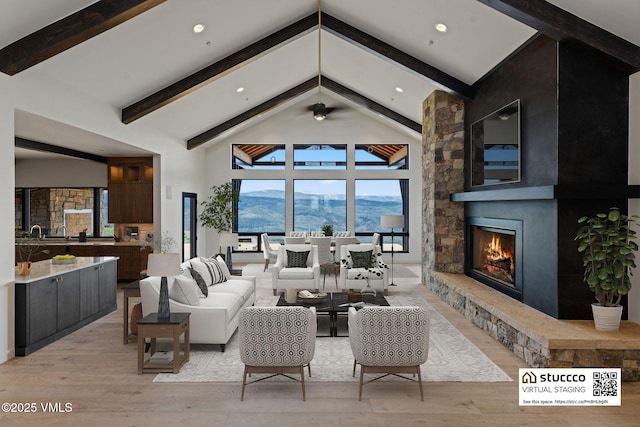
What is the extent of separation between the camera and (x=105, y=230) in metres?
10.8

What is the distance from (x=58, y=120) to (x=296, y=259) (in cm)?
441

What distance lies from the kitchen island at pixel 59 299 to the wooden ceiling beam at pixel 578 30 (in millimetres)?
5825

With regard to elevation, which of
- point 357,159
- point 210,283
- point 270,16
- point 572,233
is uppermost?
point 270,16

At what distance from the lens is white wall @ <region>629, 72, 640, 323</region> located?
464 centimetres

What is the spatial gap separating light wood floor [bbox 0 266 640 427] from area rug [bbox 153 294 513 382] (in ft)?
0.48

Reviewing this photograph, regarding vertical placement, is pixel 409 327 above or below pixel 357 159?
below

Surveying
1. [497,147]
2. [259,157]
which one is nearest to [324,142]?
[259,157]

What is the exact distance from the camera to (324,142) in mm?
13133

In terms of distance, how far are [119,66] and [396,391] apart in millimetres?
5193

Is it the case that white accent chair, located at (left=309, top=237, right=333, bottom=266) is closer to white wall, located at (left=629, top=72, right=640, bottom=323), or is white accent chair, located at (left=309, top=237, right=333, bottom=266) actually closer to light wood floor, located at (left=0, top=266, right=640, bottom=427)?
light wood floor, located at (left=0, top=266, right=640, bottom=427)

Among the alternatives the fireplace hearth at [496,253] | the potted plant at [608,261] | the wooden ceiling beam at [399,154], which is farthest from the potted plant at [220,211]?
the potted plant at [608,261]

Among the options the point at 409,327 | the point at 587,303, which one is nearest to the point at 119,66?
the point at 409,327

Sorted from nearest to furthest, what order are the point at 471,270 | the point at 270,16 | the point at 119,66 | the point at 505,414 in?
the point at 505,414 → the point at 119,66 → the point at 270,16 → the point at 471,270

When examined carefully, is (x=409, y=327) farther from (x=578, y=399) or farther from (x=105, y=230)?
(x=105, y=230)
